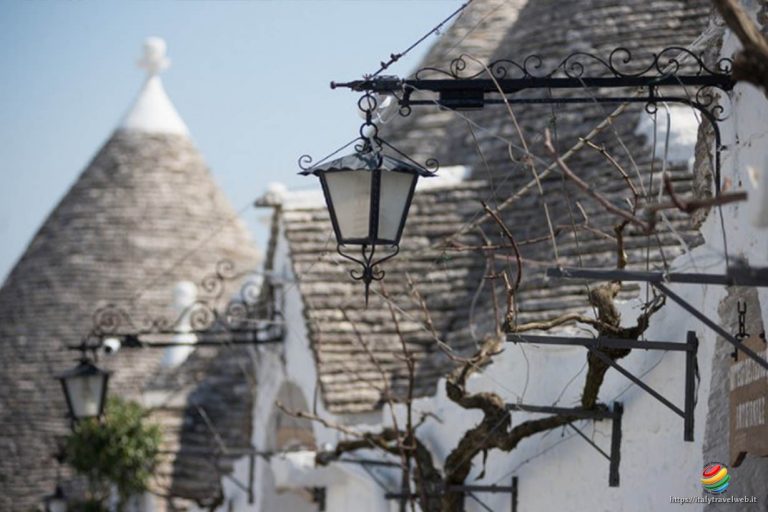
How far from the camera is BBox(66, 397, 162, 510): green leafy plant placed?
20.4 metres

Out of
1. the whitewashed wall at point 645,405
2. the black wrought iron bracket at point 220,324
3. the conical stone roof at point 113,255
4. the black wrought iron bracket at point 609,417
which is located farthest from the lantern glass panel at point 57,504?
the black wrought iron bracket at point 609,417

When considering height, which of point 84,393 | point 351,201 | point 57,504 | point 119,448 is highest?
point 119,448

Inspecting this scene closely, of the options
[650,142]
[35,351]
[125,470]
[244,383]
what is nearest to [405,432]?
[650,142]

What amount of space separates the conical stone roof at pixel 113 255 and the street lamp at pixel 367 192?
2402 centimetres

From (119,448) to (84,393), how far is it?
6.44 m

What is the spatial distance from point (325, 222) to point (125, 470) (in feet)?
24.1

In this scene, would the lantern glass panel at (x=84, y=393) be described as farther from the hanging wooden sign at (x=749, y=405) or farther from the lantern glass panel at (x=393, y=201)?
the hanging wooden sign at (x=749, y=405)

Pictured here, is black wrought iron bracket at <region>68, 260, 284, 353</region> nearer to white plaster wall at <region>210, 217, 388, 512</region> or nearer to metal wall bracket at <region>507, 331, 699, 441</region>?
white plaster wall at <region>210, 217, 388, 512</region>

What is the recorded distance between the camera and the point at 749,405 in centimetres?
665

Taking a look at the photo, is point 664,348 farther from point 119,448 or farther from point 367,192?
point 119,448

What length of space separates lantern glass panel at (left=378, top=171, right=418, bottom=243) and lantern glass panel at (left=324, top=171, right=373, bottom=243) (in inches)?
2.2

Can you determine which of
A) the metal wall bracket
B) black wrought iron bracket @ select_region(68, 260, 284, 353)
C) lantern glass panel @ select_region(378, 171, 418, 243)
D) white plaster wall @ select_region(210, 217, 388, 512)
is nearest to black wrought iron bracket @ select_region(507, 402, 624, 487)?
the metal wall bracket

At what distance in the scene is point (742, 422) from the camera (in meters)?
6.71

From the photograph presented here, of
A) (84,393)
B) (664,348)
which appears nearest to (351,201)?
(664,348)
